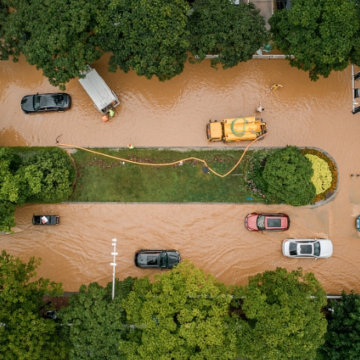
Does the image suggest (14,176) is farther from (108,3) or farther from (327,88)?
(327,88)

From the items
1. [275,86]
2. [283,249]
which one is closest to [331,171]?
[283,249]

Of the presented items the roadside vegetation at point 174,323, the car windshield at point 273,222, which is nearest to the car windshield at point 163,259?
the roadside vegetation at point 174,323

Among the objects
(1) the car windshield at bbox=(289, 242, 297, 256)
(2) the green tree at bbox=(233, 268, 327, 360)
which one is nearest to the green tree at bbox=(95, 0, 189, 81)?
(1) the car windshield at bbox=(289, 242, 297, 256)

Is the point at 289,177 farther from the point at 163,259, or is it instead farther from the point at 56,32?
the point at 56,32

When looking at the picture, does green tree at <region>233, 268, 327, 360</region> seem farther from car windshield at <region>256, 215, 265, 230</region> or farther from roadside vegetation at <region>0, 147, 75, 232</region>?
roadside vegetation at <region>0, 147, 75, 232</region>

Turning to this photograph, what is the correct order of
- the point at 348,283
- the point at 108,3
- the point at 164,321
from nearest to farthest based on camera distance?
the point at 164,321
the point at 108,3
the point at 348,283

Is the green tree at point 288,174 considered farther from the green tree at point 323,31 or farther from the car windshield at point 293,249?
the green tree at point 323,31

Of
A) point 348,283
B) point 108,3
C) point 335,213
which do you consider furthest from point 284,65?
point 348,283
